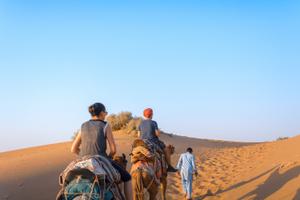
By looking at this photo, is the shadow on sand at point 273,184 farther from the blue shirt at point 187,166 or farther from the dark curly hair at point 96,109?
the dark curly hair at point 96,109

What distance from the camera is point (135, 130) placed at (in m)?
28.8

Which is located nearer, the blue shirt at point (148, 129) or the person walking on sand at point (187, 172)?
the blue shirt at point (148, 129)

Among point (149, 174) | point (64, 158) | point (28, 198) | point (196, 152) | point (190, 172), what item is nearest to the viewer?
point (149, 174)

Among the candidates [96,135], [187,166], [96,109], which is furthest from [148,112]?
[96,135]

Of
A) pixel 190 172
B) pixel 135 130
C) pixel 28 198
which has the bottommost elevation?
pixel 28 198

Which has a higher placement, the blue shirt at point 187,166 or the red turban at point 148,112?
the red turban at point 148,112

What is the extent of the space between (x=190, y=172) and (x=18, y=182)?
5611mm

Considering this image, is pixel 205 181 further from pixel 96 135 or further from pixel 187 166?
pixel 96 135

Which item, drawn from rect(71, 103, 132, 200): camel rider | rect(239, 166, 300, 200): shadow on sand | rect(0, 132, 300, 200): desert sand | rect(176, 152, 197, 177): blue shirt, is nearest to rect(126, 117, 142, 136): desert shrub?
rect(0, 132, 300, 200): desert sand

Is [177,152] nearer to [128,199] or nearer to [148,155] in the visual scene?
[148,155]

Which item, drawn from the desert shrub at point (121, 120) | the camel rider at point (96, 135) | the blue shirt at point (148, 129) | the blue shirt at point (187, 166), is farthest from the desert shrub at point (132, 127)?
the camel rider at point (96, 135)

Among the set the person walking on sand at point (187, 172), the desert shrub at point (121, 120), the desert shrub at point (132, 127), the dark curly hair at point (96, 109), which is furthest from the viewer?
the desert shrub at point (121, 120)

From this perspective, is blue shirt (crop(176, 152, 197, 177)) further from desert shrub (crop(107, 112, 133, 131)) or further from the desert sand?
desert shrub (crop(107, 112, 133, 131))

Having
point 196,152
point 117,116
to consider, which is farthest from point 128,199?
point 117,116
